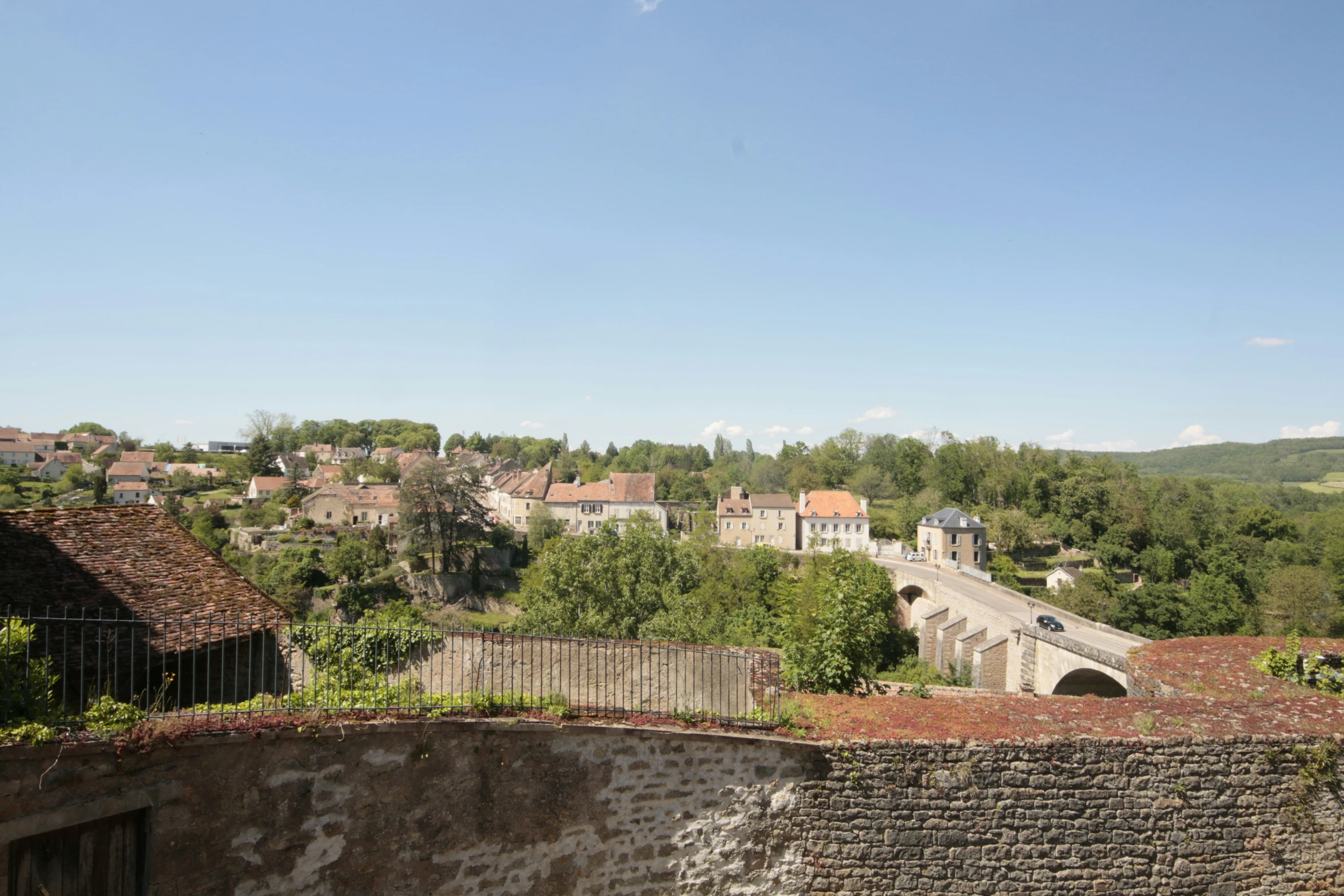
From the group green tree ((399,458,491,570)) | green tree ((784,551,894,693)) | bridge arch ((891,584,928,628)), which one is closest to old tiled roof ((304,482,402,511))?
green tree ((399,458,491,570))

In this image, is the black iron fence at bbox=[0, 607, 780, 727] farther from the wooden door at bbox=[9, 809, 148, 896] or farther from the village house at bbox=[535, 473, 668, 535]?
the village house at bbox=[535, 473, 668, 535]

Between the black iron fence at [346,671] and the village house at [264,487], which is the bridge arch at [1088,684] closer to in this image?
the black iron fence at [346,671]

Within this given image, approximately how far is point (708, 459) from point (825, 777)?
157 m

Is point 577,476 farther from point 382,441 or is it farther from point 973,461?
point 382,441

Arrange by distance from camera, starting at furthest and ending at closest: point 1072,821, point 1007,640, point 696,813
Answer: point 1007,640
point 1072,821
point 696,813

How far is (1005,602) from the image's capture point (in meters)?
37.5

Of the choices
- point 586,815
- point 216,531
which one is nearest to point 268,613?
point 586,815

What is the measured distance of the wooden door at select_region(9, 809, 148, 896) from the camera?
537cm

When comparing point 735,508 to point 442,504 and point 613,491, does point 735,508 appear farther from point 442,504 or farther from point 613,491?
point 442,504

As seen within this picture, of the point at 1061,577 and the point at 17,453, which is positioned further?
the point at 17,453

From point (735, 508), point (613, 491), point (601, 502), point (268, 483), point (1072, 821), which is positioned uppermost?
point (268, 483)

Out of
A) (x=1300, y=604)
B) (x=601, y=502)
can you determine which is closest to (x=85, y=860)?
(x=1300, y=604)

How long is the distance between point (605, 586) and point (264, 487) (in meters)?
71.1

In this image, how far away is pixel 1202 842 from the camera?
26.8 feet
